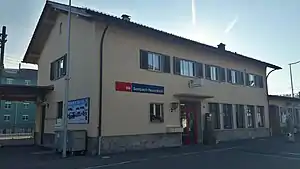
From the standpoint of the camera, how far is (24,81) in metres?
56.5

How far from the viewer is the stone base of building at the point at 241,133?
19.5m

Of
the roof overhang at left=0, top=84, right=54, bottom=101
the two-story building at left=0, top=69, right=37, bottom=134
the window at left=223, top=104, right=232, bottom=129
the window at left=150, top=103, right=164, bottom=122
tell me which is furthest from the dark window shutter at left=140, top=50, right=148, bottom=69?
the two-story building at left=0, top=69, right=37, bottom=134

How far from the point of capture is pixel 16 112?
177ft

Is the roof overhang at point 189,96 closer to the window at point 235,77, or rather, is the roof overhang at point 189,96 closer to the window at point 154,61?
the window at point 154,61

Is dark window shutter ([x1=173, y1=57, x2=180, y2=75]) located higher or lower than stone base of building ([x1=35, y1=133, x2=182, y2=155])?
higher

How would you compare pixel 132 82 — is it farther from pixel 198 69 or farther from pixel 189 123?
pixel 198 69

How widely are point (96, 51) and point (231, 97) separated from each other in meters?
11.4

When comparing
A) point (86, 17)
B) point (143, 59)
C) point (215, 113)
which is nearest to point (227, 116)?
point (215, 113)

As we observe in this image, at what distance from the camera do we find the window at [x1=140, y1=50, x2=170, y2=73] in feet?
50.7

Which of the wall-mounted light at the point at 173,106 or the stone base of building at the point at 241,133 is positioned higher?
the wall-mounted light at the point at 173,106

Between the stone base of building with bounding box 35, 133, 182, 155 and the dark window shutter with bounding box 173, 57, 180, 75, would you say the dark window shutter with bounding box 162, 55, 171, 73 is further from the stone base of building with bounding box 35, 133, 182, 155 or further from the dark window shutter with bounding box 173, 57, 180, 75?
the stone base of building with bounding box 35, 133, 182, 155

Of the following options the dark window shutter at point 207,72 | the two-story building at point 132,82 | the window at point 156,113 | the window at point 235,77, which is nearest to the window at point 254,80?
the window at point 235,77

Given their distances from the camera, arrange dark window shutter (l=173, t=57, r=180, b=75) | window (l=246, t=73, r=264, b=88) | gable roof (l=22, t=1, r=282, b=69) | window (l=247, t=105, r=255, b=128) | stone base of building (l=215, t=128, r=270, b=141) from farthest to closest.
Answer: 1. window (l=246, t=73, r=264, b=88)
2. window (l=247, t=105, r=255, b=128)
3. stone base of building (l=215, t=128, r=270, b=141)
4. dark window shutter (l=173, t=57, r=180, b=75)
5. gable roof (l=22, t=1, r=282, b=69)

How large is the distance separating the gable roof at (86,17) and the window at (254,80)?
3.84 feet
